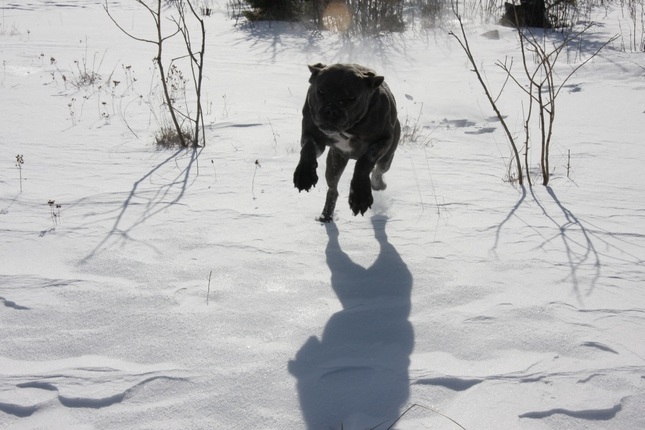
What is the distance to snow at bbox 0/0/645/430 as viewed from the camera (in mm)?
2164

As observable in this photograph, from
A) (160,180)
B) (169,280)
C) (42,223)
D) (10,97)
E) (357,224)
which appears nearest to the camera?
(169,280)

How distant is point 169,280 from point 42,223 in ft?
4.13

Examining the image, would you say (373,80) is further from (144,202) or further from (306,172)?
(144,202)

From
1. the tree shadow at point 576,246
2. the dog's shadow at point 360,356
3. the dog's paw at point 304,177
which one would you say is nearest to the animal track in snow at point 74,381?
the dog's shadow at point 360,356

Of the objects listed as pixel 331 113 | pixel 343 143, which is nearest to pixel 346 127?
pixel 331 113

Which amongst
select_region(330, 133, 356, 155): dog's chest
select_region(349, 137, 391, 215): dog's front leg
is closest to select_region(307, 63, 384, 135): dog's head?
select_region(330, 133, 356, 155): dog's chest

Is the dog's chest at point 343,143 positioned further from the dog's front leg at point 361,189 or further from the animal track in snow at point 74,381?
the animal track in snow at point 74,381

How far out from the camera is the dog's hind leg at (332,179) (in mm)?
4023

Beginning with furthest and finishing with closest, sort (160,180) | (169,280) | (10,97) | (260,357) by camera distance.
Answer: (10,97), (160,180), (169,280), (260,357)

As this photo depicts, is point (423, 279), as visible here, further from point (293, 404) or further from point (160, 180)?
point (160, 180)

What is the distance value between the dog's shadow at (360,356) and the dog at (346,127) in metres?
0.60

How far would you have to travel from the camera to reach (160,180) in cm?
→ 471

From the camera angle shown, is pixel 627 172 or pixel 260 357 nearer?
pixel 260 357

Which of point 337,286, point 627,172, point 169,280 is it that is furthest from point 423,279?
point 627,172
